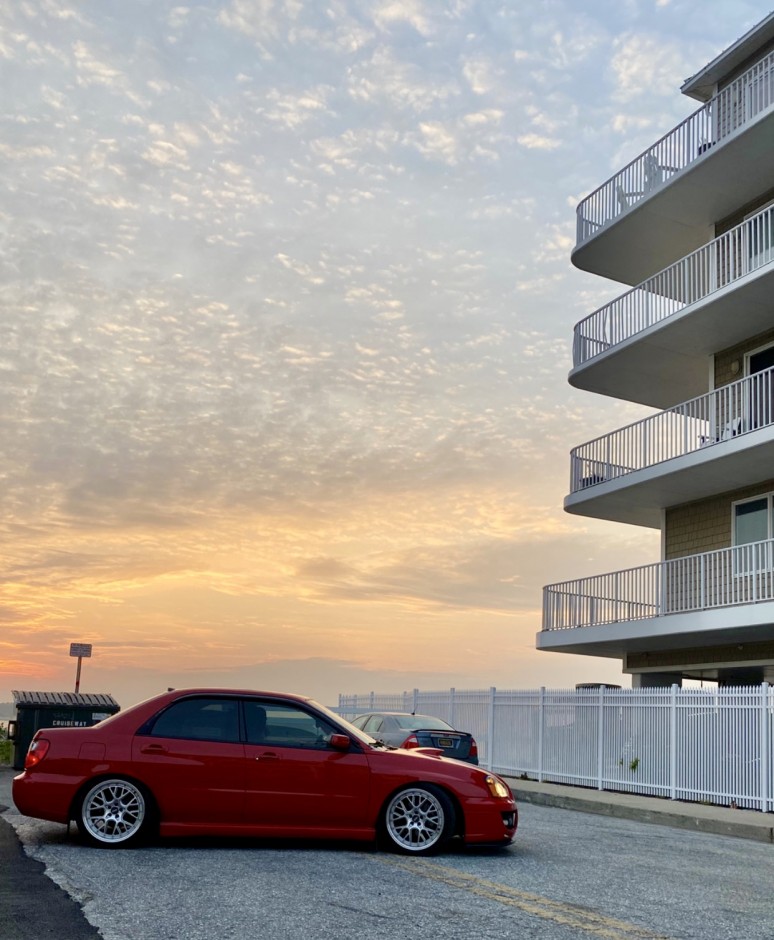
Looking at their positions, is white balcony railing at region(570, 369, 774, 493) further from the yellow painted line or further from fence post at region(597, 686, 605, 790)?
the yellow painted line

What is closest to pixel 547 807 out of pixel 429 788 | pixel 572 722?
pixel 572 722

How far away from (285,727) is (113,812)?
1681mm

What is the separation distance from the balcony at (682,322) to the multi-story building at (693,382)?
5 centimetres

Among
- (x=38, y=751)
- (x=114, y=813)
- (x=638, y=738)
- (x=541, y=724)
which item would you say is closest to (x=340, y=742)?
(x=114, y=813)

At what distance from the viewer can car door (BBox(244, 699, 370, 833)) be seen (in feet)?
34.1

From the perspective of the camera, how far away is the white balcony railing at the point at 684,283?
25000 millimetres

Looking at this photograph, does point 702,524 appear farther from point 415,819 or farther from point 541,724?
point 415,819

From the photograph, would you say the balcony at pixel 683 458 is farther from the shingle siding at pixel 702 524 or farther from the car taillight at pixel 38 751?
the car taillight at pixel 38 751

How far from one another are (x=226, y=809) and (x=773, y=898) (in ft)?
15.2

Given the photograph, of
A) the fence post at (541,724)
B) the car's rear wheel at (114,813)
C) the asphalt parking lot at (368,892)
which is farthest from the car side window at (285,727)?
the fence post at (541,724)

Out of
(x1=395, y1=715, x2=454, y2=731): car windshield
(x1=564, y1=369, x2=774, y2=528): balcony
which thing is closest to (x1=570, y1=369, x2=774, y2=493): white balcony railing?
(x1=564, y1=369, x2=774, y2=528): balcony

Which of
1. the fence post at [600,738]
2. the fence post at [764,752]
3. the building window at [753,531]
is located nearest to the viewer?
the fence post at [764,752]

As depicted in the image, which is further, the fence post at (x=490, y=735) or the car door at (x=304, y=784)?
the fence post at (x=490, y=735)

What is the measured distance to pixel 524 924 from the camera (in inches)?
280
